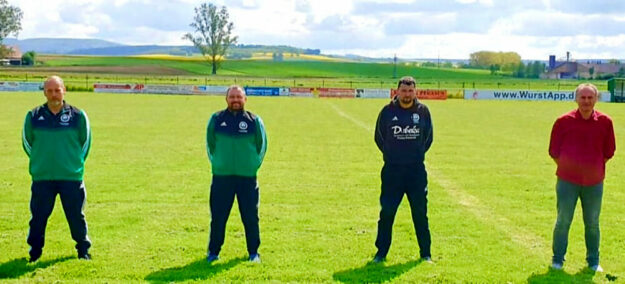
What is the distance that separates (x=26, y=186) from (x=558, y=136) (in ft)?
31.3

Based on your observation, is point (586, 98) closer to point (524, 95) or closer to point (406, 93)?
point (406, 93)

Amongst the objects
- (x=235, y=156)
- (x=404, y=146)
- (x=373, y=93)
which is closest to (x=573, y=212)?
(x=404, y=146)

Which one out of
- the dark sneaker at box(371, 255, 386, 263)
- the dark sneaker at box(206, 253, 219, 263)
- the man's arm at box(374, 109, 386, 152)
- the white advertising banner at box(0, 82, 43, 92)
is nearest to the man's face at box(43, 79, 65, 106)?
the dark sneaker at box(206, 253, 219, 263)

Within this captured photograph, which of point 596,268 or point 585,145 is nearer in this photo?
point 585,145

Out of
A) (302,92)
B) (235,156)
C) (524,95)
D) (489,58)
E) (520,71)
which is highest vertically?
(489,58)

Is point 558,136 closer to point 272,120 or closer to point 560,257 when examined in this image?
point 560,257

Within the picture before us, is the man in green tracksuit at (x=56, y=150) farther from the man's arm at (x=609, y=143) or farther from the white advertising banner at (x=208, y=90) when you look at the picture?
the white advertising banner at (x=208, y=90)

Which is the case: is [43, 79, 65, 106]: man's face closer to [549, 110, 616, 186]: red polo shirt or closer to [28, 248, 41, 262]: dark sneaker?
[28, 248, 41, 262]: dark sneaker

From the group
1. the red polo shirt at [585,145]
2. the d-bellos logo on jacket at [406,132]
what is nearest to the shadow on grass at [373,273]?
the d-bellos logo on jacket at [406,132]

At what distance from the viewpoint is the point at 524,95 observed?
57.8m

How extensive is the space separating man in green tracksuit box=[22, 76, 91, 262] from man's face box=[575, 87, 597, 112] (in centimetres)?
502

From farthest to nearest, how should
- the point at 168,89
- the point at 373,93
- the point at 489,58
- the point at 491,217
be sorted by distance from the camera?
the point at 489,58
the point at 168,89
the point at 373,93
the point at 491,217

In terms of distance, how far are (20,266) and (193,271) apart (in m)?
1.82

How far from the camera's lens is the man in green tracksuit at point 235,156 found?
7988 mm
